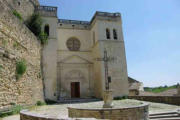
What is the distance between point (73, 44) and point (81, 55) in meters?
1.65

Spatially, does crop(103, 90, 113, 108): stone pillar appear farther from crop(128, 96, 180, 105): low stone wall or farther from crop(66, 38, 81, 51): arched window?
crop(66, 38, 81, 51): arched window

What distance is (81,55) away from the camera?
15578 millimetres

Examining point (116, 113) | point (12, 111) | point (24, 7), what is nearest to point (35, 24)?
point (24, 7)

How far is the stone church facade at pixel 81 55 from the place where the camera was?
44.4 ft

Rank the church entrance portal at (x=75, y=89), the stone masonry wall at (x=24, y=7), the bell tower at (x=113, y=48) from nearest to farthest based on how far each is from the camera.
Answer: the stone masonry wall at (x=24, y=7) → the bell tower at (x=113, y=48) → the church entrance portal at (x=75, y=89)

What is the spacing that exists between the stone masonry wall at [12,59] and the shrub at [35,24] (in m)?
3.93

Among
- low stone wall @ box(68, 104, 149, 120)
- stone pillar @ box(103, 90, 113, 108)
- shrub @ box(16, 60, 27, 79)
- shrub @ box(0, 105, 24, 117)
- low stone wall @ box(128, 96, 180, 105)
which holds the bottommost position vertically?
low stone wall @ box(128, 96, 180, 105)

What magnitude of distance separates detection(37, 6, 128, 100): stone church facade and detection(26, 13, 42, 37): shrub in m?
0.75

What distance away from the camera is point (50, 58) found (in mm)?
13172

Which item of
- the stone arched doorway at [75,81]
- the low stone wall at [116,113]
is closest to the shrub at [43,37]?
the stone arched doorway at [75,81]

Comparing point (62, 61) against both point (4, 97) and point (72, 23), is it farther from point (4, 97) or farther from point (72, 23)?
point (4, 97)

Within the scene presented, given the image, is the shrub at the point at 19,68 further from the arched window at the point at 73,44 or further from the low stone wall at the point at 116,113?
the arched window at the point at 73,44

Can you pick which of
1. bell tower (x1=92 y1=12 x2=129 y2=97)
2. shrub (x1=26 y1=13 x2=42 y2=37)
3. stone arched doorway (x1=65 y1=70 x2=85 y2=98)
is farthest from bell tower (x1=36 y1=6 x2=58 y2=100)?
bell tower (x1=92 y1=12 x2=129 y2=97)

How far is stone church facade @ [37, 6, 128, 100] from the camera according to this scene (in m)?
13.5
